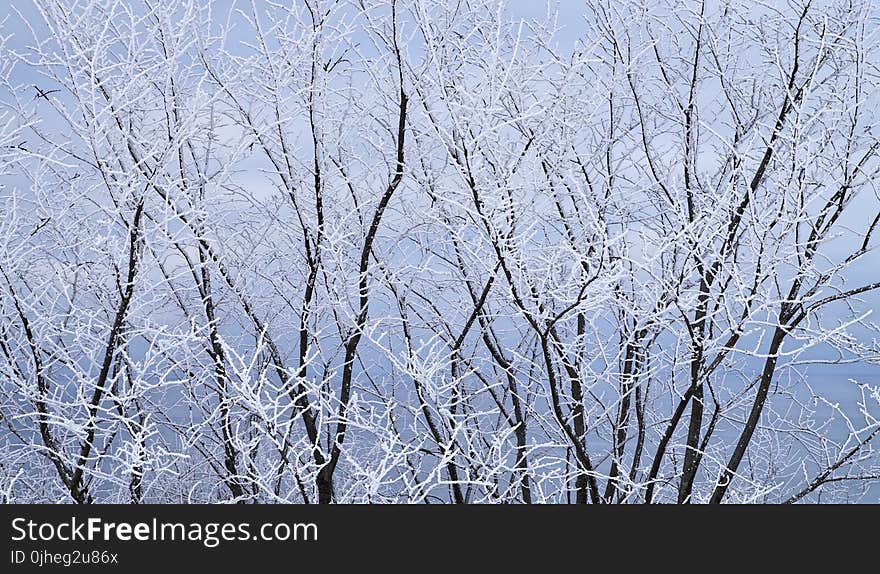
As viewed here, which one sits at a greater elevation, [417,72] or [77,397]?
[417,72]

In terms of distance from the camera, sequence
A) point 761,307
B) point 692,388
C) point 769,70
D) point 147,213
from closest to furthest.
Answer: point 761,307 → point 147,213 → point 692,388 → point 769,70

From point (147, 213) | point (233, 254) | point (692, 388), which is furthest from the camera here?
point (233, 254)

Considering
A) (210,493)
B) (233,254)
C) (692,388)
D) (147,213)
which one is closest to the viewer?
(147,213)

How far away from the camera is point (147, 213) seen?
4211 mm

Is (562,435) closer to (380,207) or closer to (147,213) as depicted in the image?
(380,207)

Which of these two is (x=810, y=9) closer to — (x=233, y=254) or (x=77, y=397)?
(x=233, y=254)

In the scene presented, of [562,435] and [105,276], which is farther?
[562,435]

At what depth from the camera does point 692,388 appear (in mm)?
4531

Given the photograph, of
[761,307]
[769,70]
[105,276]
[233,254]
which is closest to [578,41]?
[769,70]

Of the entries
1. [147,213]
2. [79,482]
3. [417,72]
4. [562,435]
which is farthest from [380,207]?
[79,482]

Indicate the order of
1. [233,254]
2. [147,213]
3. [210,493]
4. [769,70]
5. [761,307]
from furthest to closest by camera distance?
[210,493], [769,70], [233,254], [147,213], [761,307]

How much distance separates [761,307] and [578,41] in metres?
2.32

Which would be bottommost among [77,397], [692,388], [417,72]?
[692,388]

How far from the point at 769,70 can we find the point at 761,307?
2082 millimetres
